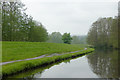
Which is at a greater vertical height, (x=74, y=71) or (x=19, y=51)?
(x=19, y=51)

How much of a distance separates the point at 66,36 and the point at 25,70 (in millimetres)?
61512

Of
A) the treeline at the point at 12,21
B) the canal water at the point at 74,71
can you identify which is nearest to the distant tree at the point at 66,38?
the treeline at the point at 12,21

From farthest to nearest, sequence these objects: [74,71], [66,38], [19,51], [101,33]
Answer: [66,38], [101,33], [19,51], [74,71]

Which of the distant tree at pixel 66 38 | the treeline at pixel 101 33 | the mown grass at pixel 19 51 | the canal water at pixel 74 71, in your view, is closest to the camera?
the canal water at pixel 74 71

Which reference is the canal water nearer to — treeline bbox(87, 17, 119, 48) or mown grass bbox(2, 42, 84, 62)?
mown grass bbox(2, 42, 84, 62)

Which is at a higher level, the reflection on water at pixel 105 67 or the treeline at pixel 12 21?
the treeline at pixel 12 21

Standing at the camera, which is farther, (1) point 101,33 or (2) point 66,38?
(2) point 66,38

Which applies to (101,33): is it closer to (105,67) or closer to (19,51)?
(19,51)

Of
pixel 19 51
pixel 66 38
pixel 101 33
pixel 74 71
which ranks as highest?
→ pixel 101 33

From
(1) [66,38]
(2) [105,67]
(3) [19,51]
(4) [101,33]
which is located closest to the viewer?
(2) [105,67]

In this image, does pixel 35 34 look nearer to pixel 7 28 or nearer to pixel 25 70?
pixel 7 28

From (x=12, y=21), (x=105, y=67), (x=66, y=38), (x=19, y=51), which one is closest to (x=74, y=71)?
(x=105, y=67)

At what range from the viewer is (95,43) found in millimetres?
73562

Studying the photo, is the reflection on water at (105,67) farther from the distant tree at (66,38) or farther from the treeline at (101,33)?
the distant tree at (66,38)
